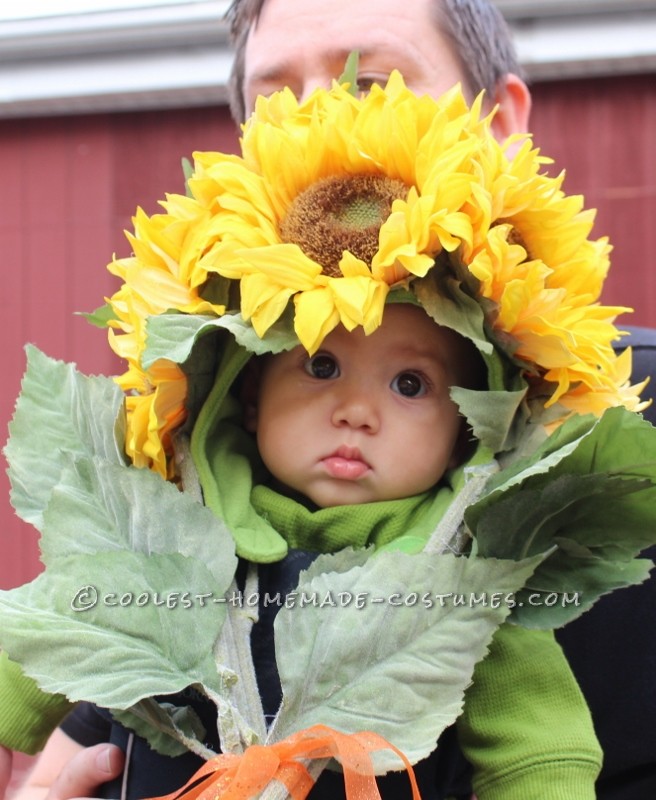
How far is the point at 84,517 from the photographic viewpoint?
921 millimetres

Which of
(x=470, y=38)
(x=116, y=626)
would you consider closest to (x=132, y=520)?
(x=116, y=626)

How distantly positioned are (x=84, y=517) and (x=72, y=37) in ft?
7.43

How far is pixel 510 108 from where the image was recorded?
152 cm

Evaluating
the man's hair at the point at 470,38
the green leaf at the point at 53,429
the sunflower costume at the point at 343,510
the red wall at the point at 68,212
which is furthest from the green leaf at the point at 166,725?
the red wall at the point at 68,212

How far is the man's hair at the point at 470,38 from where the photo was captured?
1421 mm

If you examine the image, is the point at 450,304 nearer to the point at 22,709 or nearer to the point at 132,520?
the point at 132,520

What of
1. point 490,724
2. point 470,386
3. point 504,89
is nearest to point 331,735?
point 490,724

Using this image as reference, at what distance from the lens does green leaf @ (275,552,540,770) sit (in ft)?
2.73


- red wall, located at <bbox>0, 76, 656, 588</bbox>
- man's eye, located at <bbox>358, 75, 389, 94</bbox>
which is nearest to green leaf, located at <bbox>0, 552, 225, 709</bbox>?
man's eye, located at <bbox>358, 75, 389, 94</bbox>

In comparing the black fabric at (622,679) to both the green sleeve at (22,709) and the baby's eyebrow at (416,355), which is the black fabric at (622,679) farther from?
the green sleeve at (22,709)

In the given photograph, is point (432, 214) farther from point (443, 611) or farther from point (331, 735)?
point (331, 735)

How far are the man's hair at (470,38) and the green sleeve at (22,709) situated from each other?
1.03 m

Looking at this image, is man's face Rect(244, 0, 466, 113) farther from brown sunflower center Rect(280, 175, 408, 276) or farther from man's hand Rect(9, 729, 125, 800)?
man's hand Rect(9, 729, 125, 800)

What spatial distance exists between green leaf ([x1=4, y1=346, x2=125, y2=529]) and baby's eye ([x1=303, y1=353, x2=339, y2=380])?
→ 8.2 inches
